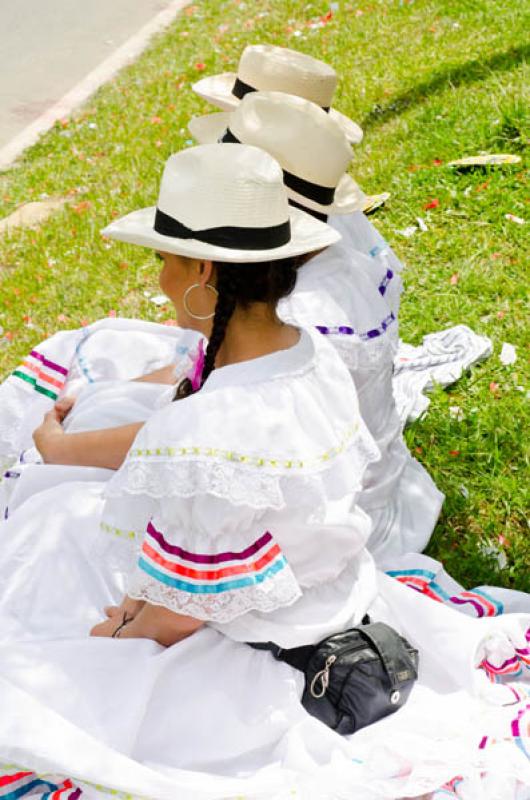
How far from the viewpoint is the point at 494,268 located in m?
5.61

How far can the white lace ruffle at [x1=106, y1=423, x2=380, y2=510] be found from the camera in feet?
8.07

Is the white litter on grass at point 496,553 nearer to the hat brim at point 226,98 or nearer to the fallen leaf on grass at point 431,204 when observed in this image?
the hat brim at point 226,98

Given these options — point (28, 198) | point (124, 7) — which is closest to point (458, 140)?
point (28, 198)

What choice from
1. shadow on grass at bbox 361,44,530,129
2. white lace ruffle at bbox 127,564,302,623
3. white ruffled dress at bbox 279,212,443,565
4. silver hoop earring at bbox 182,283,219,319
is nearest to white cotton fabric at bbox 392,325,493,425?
white ruffled dress at bbox 279,212,443,565

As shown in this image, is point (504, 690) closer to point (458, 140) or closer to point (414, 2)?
point (458, 140)

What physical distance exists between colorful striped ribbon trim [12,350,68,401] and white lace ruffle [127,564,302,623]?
174 centimetres

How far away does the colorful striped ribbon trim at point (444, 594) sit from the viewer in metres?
3.50

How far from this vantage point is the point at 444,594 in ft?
11.7

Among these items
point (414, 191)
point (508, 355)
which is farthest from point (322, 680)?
point (414, 191)

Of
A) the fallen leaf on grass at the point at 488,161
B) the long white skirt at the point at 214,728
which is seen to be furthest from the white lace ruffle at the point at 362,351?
the fallen leaf on grass at the point at 488,161

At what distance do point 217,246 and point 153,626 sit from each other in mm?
1029

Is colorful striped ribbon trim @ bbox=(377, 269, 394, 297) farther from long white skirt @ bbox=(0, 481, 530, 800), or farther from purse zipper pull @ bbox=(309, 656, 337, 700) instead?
purse zipper pull @ bbox=(309, 656, 337, 700)

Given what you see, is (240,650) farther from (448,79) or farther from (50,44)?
(50,44)

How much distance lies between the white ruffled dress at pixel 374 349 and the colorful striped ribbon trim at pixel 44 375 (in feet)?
3.95
